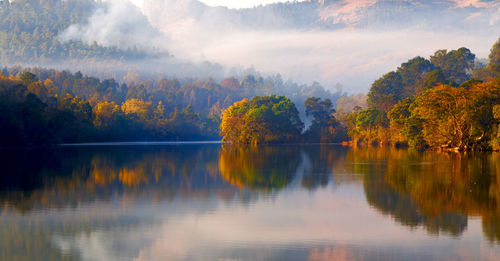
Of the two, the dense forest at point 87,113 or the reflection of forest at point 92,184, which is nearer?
the reflection of forest at point 92,184

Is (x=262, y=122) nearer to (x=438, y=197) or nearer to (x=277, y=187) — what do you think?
(x=277, y=187)

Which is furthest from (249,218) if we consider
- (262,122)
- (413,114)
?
(262,122)

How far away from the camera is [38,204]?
16234 millimetres

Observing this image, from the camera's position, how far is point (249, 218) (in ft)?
46.8

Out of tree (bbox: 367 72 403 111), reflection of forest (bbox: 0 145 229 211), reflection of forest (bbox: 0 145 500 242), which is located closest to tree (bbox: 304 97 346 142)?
tree (bbox: 367 72 403 111)

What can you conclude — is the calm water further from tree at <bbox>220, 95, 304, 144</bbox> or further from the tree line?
tree at <bbox>220, 95, 304, 144</bbox>

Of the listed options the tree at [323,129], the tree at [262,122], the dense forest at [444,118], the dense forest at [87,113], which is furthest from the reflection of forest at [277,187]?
the tree at [323,129]

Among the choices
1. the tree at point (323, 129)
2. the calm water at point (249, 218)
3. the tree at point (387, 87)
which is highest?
the tree at point (387, 87)

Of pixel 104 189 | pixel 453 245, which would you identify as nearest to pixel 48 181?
pixel 104 189

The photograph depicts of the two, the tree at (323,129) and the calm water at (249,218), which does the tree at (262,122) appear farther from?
the calm water at (249,218)

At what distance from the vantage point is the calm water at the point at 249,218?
10.8 metres

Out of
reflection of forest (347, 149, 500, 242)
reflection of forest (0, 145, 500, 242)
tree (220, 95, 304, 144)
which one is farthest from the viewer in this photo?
tree (220, 95, 304, 144)

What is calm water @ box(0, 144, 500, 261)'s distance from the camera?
35.3ft

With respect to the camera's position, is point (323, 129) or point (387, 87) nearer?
point (387, 87)
